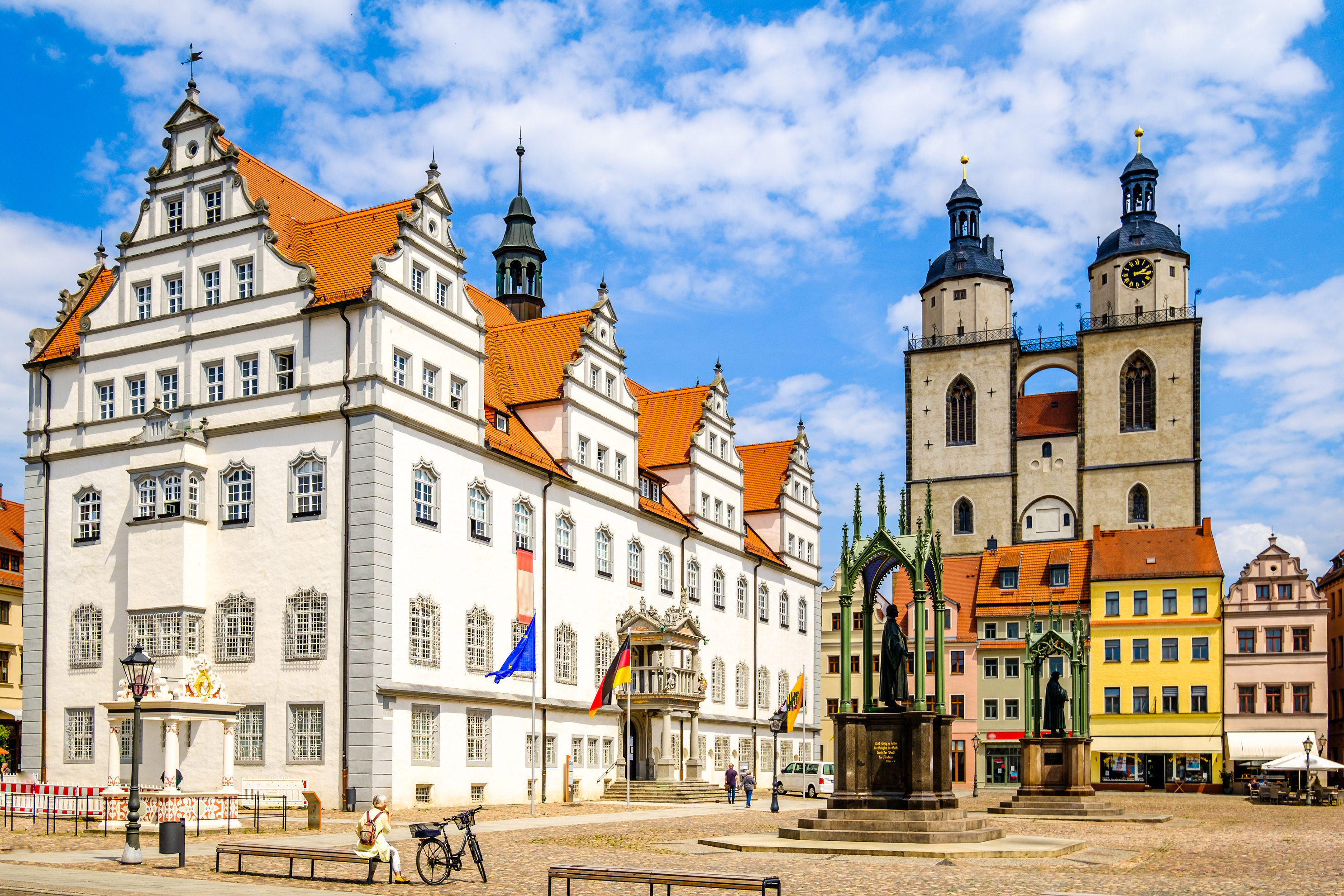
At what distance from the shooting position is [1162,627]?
72812 millimetres

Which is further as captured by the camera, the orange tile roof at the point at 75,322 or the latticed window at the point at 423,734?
the orange tile roof at the point at 75,322

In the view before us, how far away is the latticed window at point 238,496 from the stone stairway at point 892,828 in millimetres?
20052

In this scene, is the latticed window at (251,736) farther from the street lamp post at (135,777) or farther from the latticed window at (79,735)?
the street lamp post at (135,777)

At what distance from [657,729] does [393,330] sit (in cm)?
1899

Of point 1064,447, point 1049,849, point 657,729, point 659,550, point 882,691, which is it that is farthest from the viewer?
point 1064,447

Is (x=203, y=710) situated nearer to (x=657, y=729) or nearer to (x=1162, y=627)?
(x=657, y=729)

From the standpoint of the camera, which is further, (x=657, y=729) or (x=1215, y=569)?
(x=1215, y=569)

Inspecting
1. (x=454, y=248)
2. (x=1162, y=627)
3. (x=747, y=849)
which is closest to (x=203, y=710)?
(x=454, y=248)

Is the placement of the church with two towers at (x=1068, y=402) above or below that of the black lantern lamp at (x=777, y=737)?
above

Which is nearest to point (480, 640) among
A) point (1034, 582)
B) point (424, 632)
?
point (424, 632)

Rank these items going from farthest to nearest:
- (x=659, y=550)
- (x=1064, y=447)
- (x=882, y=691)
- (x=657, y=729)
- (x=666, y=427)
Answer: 1. (x=1064, y=447)
2. (x=666, y=427)
3. (x=659, y=550)
4. (x=657, y=729)
5. (x=882, y=691)

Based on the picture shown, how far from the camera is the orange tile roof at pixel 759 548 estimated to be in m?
64.1

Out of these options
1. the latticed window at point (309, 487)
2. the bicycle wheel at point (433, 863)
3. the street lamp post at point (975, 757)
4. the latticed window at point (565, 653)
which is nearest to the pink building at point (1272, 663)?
the street lamp post at point (975, 757)

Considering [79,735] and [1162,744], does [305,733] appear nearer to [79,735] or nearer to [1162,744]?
[79,735]
